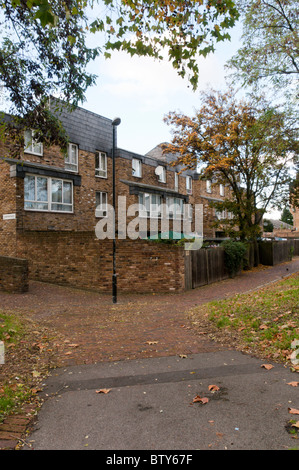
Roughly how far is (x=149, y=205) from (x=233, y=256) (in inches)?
379

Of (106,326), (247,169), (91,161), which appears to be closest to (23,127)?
(106,326)

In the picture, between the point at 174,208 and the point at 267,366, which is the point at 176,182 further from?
the point at 267,366

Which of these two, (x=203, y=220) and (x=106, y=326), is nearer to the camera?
(x=106, y=326)

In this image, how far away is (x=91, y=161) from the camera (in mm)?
22781

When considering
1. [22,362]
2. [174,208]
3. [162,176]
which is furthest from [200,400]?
[162,176]

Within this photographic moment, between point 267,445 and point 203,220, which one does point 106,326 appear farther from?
point 203,220

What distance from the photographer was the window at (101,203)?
2356 cm

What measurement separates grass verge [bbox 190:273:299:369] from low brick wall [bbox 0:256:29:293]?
22.0 ft

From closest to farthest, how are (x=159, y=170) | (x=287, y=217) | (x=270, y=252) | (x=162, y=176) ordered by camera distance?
(x=270, y=252) < (x=159, y=170) < (x=162, y=176) < (x=287, y=217)

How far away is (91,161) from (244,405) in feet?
68.9

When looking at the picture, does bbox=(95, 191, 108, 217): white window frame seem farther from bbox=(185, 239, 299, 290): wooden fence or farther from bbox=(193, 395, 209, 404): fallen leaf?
bbox=(193, 395, 209, 404): fallen leaf

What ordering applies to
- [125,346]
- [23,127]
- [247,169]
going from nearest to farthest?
[125,346]
[23,127]
[247,169]

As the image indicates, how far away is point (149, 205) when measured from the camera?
85.9 ft

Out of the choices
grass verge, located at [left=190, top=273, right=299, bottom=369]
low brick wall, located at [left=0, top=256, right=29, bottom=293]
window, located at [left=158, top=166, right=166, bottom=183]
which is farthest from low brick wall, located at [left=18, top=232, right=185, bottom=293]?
window, located at [left=158, top=166, right=166, bottom=183]
